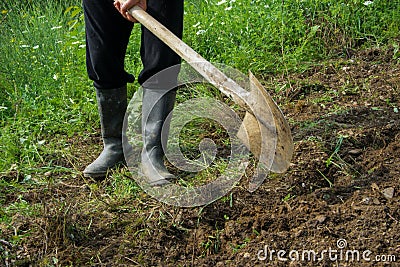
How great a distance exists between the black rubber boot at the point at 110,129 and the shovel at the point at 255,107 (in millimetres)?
582

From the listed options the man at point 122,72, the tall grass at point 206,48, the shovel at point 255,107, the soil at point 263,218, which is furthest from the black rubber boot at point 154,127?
the tall grass at point 206,48

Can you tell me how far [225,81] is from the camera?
2656 millimetres

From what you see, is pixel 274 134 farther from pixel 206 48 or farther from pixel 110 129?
pixel 206 48

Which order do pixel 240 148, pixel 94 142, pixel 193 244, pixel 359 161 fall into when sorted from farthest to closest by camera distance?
1. pixel 94 142
2. pixel 240 148
3. pixel 359 161
4. pixel 193 244

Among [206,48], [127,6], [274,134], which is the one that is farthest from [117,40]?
[206,48]

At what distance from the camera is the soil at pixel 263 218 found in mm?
2449

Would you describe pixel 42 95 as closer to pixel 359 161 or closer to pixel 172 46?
pixel 172 46

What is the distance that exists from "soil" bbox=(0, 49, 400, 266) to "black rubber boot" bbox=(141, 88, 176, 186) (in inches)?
7.3

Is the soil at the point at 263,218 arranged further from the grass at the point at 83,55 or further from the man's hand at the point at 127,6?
the man's hand at the point at 127,6

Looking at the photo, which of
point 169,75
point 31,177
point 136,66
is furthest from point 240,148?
point 136,66

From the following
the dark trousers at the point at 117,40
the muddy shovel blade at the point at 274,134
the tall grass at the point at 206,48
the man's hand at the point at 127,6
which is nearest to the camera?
the muddy shovel blade at the point at 274,134

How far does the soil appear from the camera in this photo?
2.45m

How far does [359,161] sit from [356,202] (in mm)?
399

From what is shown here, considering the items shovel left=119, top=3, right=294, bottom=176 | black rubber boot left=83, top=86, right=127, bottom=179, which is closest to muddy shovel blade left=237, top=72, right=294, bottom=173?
shovel left=119, top=3, right=294, bottom=176
